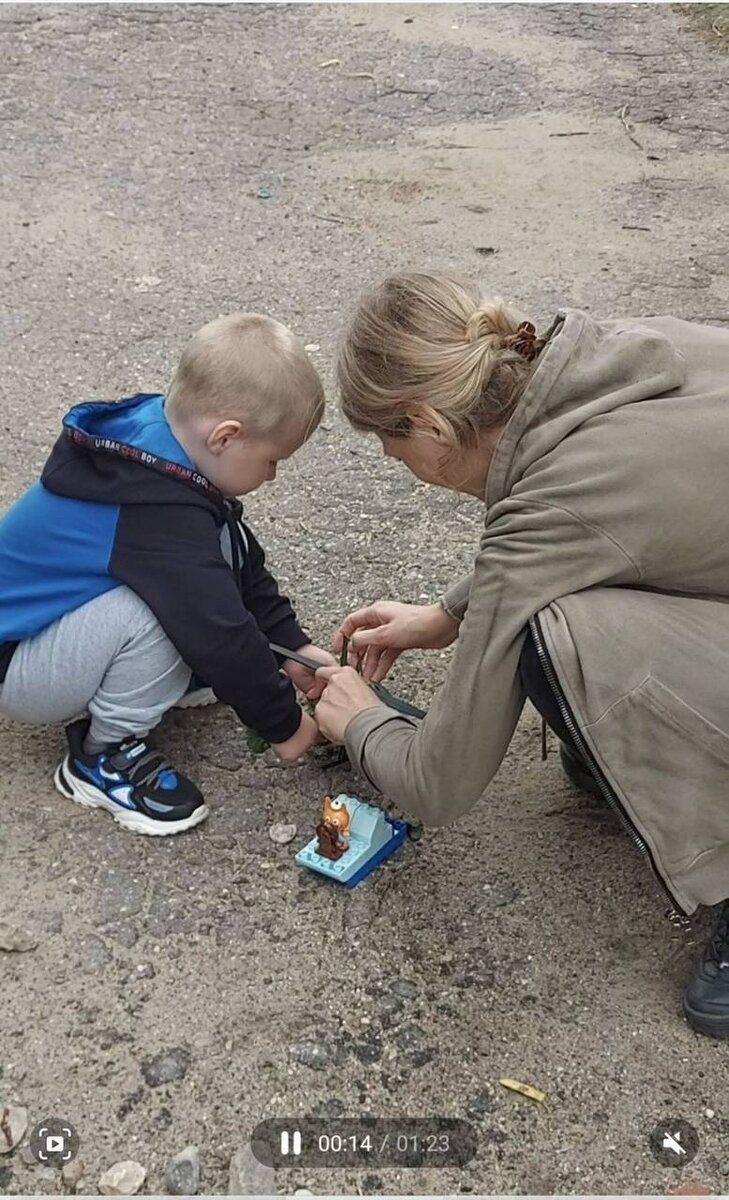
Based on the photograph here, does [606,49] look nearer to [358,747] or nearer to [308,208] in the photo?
[308,208]

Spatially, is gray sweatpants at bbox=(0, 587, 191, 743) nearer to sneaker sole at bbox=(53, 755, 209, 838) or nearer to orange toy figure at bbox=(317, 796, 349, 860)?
sneaker sole at bbox=(53, 755, 209, 838)

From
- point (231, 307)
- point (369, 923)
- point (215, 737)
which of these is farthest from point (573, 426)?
point (231, 307)

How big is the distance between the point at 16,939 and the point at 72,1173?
0.45 m

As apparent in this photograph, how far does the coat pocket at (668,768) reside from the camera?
1896 mm

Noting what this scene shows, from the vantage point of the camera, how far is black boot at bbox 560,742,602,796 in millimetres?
2500

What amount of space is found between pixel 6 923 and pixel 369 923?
620 millimetres

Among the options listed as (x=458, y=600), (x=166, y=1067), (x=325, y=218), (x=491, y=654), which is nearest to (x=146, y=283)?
(x=325, y=218)

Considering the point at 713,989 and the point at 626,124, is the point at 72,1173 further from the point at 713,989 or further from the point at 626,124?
the point at 626,124

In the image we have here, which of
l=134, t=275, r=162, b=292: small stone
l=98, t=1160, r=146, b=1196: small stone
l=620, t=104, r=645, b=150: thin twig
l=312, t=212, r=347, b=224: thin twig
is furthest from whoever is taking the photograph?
l=620, t=104, r=645, b=150: thin twig

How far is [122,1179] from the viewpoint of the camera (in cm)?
186

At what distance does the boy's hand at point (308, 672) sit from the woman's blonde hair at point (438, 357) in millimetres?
729

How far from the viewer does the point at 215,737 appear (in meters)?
2.71

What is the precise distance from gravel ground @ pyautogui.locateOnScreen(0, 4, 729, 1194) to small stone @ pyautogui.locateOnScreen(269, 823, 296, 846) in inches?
0.7

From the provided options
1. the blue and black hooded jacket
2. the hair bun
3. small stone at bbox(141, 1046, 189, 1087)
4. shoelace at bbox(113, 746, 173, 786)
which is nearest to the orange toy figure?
the blue and black hooded jacket
